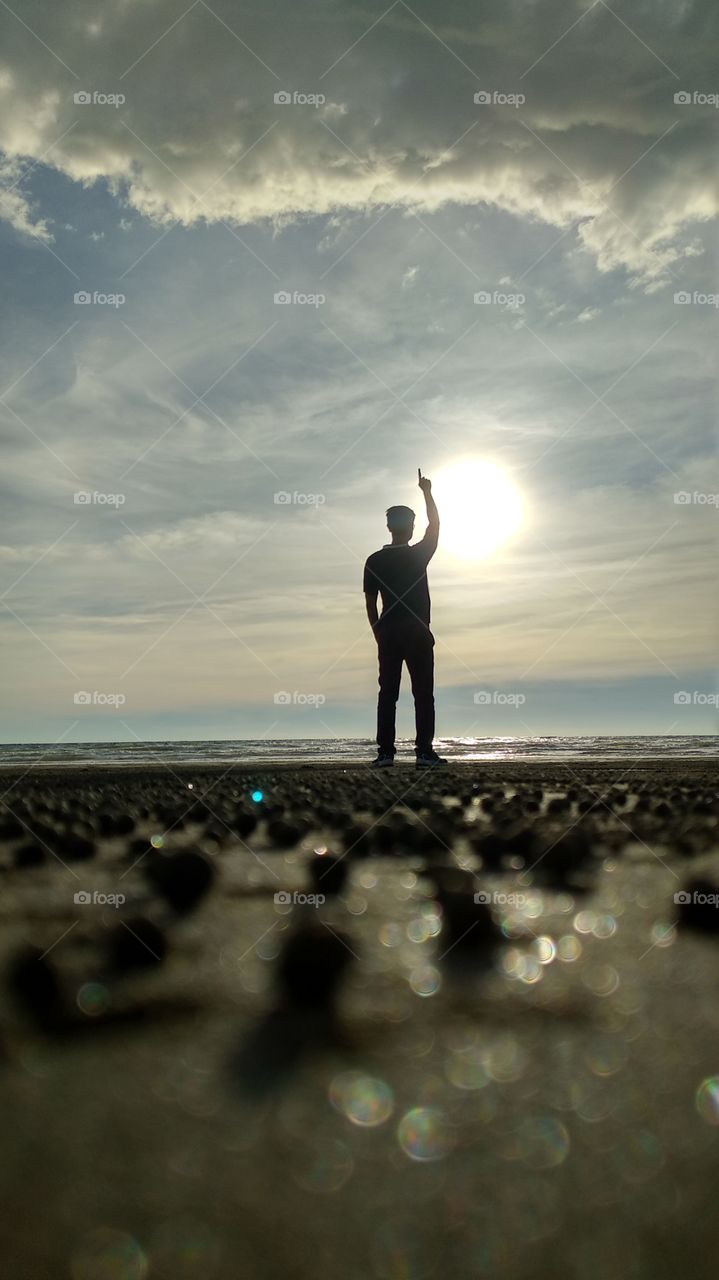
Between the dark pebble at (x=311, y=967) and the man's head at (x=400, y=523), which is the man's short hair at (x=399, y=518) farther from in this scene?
the dark pebble at (x=311, y=967)

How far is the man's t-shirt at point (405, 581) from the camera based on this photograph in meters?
14.0

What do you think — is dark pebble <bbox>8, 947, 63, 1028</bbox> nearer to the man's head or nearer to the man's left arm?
the man's left arm

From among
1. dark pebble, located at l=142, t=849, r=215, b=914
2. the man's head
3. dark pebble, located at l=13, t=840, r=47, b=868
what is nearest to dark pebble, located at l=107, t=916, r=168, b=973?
dark pebble, located at l=142, t=849, r=215, b=914

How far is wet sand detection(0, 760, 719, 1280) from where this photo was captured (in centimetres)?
85

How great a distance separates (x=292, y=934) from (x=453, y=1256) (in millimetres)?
1141

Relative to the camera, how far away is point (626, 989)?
172 cm

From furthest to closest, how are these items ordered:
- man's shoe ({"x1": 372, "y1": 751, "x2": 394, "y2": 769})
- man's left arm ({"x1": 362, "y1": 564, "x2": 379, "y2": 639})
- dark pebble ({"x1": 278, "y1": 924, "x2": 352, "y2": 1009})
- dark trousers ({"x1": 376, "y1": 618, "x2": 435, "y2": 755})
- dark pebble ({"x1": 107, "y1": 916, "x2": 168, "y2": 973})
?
man's left arm ({"x1": 362, "y1": 564, "x2": 379, "y2": 639}) → dark trousers ({"x1": 376, "y1": 618, "x2": 435, "y2": 755}) → man's shoe ({"x1": 372, "y1": 751, "x2": 394, "y2": 769}) → dark pebble ({"x1": 107, "y1": 916, "x2": 168, "y2": 973}) → dark pebble ({"x1": 278, "y1": 924, "x2": 352, "y2": 1009})

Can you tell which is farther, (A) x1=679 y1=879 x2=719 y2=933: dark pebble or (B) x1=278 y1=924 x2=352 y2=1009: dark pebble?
(A) x1=679 y1=879 x2=719 y2=933: dark pebble

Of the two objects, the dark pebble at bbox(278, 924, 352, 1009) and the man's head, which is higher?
the man's head

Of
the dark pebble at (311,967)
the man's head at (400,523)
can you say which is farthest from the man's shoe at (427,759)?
the dark pebble at (311,967)

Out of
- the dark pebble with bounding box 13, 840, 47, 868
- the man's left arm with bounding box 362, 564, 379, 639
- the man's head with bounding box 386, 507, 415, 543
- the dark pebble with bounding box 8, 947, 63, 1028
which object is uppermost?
the man's head with bounding box 386, 507, 415, 543

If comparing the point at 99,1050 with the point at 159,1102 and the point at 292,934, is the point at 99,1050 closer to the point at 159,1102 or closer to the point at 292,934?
the point at 159,1102

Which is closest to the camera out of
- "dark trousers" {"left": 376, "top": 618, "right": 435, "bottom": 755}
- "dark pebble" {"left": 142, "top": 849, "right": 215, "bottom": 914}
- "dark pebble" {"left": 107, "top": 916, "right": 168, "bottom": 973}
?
"dark pebble" {"left": 107, "top": 916, "right": 168, "bottom": 973}

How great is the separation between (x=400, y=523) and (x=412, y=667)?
246 centimetres
